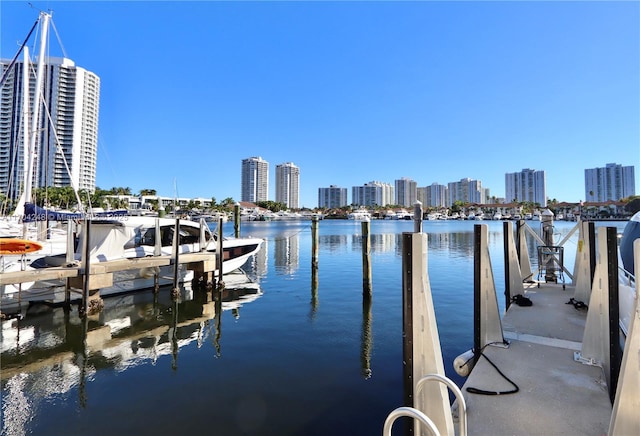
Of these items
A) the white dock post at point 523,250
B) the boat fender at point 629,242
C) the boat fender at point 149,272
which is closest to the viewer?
the boat fender at point 629,242

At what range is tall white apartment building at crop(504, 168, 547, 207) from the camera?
179 m

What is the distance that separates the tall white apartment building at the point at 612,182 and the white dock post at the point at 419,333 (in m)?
186

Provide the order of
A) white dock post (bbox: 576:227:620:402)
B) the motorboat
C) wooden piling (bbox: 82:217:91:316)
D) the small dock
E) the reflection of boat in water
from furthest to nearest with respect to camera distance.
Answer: wooden piling (bbox: 82:217:91:316), the reflection of boat in water, the motorboat, white dock post (bbox: 576:227:620:402), the small dock

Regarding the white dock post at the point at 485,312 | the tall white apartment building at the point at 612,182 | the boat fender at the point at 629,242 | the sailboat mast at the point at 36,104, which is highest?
the tall white apartment building at the point at 612,182

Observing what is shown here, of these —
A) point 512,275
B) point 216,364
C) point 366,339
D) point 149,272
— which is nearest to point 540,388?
point 512,275

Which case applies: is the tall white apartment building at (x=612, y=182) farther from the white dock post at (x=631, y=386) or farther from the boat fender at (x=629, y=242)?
the white dock post at (x=631, y=386)

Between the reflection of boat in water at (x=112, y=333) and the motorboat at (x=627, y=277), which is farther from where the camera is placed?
the reflection of boat in water at (x=112, y=333)

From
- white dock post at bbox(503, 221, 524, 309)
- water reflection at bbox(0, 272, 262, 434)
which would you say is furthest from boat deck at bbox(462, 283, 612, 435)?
water reflection at bbox(0, 272, 262, 434)

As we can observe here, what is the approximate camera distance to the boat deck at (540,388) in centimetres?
348

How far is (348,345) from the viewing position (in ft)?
29.7

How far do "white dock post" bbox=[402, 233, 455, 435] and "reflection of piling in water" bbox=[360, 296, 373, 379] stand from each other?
4.20 m

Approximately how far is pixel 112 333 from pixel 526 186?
216m

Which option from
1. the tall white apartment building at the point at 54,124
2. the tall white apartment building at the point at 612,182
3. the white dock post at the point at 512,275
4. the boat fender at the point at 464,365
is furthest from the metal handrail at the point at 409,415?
the tall white apartment building at the point at 612,182

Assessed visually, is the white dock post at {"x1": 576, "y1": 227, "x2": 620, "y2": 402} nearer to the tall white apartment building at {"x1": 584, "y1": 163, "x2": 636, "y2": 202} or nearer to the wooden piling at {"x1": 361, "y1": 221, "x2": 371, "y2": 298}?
the wooden piling at {"x1": 361, "y1": 221, "x2": 371, "y2": 298}
